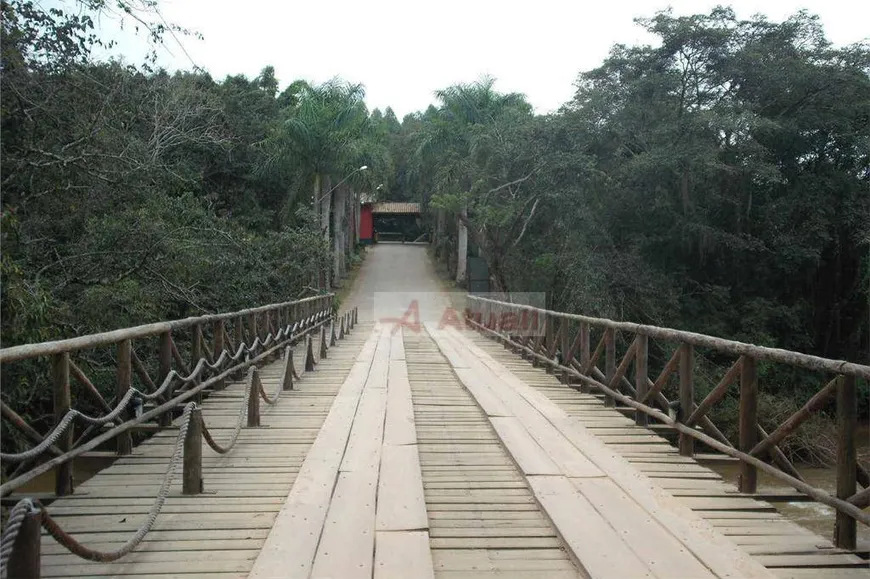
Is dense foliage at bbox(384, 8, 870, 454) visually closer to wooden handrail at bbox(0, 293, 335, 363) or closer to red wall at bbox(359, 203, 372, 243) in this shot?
wooden handrail at bbox(0, 293, 335, 363)

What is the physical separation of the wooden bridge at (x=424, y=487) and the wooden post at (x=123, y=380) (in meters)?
0.01

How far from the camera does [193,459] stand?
13.3ft

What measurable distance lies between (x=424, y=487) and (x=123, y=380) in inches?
92.0

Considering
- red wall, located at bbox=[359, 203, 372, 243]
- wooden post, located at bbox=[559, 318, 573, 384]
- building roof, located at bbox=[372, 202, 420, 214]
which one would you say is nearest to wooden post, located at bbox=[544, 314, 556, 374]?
wooden post, located at bbox=[559, 318, 573, 384]

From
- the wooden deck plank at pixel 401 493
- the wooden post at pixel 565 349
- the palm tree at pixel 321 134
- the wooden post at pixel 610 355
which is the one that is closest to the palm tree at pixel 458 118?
the palm tree at pixel 321 134

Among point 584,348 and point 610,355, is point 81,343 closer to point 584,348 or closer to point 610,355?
point 610,355

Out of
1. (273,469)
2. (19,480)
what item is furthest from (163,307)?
(19,480)

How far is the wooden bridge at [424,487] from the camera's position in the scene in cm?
303

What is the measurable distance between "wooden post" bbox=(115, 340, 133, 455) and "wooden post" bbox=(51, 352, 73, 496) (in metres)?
0.82

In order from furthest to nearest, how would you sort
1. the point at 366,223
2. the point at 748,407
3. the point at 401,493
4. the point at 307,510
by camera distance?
the point at 366,223 < the point at 748,407 < the point at 401,493 < the point at 307,510

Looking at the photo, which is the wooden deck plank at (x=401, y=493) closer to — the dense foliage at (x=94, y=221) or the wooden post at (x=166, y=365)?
the wooden post at (x=166, y=365)

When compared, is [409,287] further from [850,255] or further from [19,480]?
[19,480]

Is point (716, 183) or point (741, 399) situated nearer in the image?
point (741, 399)

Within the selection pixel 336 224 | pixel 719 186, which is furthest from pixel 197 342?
pixel 336 224
